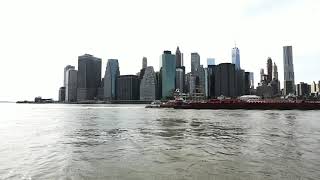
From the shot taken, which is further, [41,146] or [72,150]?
[41,146]

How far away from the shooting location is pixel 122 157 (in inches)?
781

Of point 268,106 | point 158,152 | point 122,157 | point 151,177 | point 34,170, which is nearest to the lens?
point 151,177

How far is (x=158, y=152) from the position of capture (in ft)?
71.3

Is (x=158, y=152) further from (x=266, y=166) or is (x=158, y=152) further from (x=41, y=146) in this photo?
(x=41, y=146)

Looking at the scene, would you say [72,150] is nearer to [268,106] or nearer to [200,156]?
[200,156]

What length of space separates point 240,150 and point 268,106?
373ft

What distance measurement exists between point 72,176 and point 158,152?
8.05 m

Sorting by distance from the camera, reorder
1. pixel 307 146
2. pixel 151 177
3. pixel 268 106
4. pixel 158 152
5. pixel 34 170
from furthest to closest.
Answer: pixel 268 106
pixel 307 146
pixel 158 152
pixel 34 170
pixel 151 177

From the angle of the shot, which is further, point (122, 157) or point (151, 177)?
point (122, 157)

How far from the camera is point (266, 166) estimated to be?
16938 mm

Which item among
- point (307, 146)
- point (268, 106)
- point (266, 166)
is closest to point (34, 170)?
point (266, 166)

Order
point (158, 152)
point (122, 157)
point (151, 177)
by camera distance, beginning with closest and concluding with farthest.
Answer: point (151, 177)
point (122, 157)
point (158, 152)

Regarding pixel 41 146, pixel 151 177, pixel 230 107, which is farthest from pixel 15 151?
pixel 230 107

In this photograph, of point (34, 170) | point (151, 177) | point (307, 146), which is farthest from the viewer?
point (307, 146)
